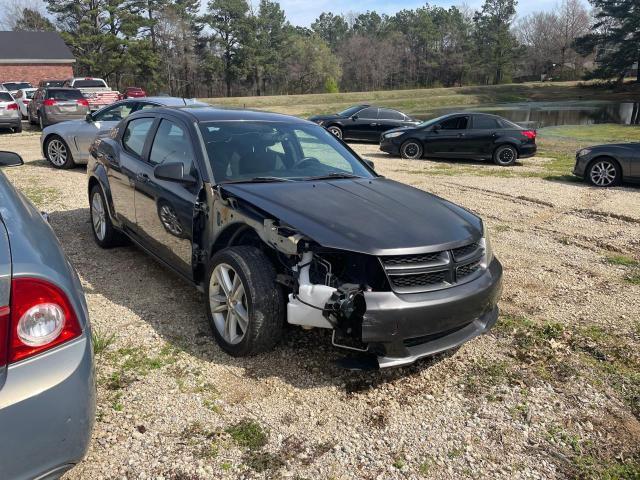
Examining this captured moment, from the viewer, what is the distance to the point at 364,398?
10.8 feet

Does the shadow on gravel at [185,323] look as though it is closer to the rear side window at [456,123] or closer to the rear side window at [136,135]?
the rear side window at [136,135]

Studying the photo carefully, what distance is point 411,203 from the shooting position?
12.8ft

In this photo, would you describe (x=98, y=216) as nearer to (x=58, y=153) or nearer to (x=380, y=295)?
(x=380, y=295)

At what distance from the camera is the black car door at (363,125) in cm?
1892

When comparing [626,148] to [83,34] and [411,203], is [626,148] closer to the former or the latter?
[411,203]

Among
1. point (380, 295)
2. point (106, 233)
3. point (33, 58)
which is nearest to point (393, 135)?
point (106, 233)

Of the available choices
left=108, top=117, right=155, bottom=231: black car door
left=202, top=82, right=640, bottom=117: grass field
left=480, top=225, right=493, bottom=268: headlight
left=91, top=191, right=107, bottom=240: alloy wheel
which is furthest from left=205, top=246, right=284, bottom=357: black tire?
left=202, top=82, right=640, bottom=117: grass field

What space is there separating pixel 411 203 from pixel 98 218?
3.81 m

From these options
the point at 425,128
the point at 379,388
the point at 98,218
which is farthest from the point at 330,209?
the point at 425,128

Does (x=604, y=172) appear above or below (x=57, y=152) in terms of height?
below

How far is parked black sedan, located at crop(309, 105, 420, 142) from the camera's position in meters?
18.9

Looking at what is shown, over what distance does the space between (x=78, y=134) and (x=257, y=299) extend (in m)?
9.33

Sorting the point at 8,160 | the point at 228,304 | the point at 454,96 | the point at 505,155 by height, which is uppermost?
the point at 454,96

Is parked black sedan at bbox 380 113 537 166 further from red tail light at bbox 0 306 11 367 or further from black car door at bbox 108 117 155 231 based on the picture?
red tail light at bbox 0 306 11 367
